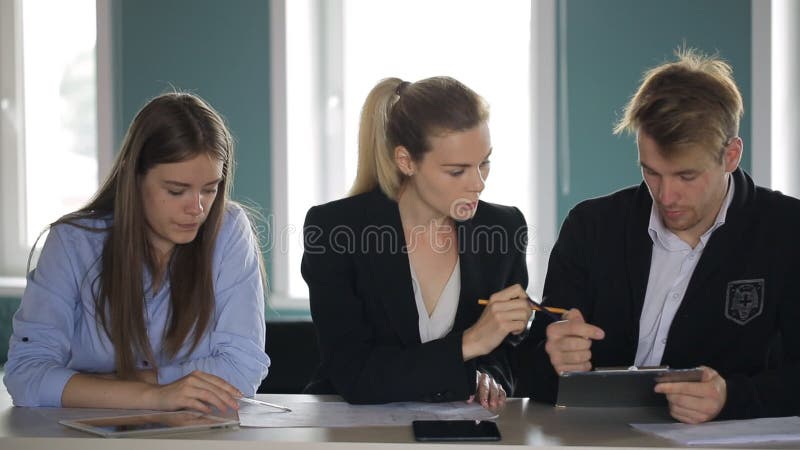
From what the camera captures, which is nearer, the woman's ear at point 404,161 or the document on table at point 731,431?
the document on table at point 731,431

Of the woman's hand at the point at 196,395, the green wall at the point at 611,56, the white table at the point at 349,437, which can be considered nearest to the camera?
the white table at the point at 349,437

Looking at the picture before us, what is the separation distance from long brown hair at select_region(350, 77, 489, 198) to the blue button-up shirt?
1.32ft

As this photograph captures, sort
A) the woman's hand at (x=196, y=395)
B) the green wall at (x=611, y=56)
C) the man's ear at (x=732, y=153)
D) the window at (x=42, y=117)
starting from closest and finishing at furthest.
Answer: the woman's hand at (x=196, y=395) → the man's ear at (x=732, y=153) → the green wall at (x=611, y=56) → the window at (x=42, y=117)

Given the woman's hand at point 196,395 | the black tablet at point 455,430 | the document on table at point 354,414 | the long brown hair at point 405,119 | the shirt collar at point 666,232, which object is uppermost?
the long brown hair at point 405,119

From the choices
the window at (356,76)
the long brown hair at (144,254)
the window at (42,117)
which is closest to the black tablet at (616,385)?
the long brown hair at (144,254)

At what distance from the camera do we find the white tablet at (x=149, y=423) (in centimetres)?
189

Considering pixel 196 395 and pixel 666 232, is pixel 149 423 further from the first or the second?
pixel 666 232

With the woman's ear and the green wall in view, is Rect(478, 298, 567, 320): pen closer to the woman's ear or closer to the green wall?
the woman's ear

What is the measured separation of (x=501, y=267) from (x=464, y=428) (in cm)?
76

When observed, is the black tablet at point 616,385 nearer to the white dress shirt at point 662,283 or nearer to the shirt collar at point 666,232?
the white dress shirt at point 662,283

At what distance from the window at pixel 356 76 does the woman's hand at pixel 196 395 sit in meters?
2.20

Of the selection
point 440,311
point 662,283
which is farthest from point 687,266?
point 440,311

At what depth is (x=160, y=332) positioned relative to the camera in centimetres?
249

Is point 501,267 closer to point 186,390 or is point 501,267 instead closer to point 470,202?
point 470,202
